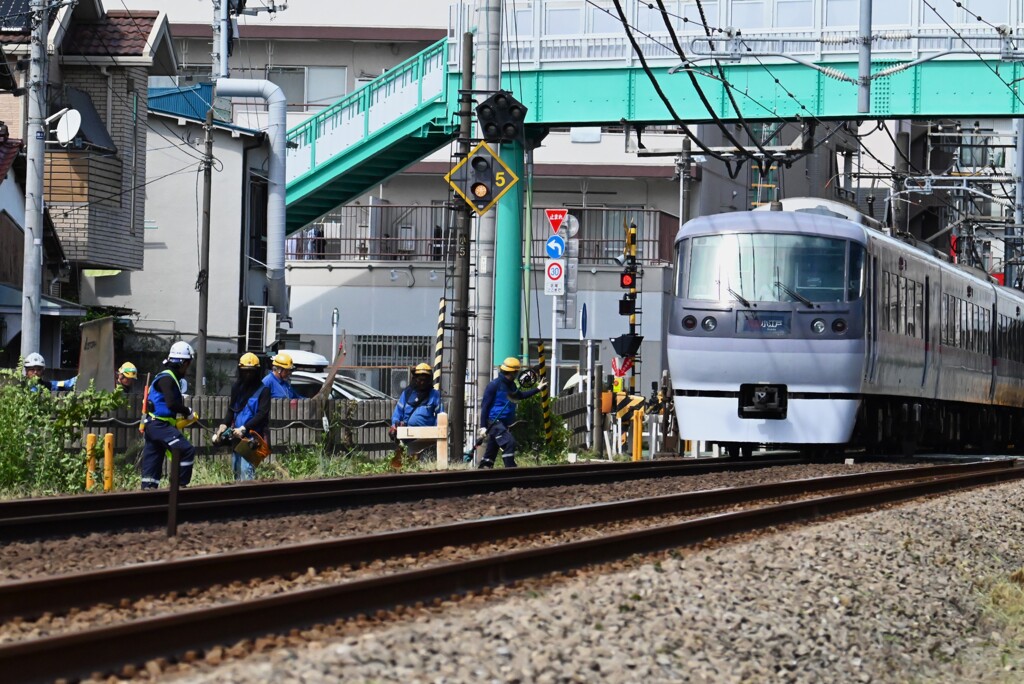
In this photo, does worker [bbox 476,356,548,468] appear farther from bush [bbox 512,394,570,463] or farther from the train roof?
bush [bbox 512,394,570,463]

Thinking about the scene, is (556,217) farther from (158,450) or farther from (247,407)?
(158,450)

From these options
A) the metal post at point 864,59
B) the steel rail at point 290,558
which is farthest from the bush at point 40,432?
the metal post at point 864,59

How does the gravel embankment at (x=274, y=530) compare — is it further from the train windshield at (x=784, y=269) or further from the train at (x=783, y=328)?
the train windshield at (x=784, y=269)

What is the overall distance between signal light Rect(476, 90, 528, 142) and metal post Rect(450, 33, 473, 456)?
16.2 inches

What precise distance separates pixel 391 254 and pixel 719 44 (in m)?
19.1

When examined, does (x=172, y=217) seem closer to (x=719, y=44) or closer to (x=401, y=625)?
(x=719, y=44)

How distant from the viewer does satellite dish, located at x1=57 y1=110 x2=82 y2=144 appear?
26.4 meters

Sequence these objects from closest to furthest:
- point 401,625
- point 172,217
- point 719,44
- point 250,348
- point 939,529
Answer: point 401,625, point 939,529, point 719,44, point 250,348, point 172,217

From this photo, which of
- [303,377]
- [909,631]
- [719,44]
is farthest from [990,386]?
[909,631]

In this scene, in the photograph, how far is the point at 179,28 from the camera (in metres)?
50.7

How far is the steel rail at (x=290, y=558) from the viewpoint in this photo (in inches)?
282

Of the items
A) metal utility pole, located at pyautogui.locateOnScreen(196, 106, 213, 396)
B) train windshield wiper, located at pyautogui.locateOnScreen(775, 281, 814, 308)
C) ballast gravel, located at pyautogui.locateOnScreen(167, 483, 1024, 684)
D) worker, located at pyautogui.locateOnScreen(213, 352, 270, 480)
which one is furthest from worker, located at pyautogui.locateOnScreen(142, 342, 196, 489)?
metal utility pole, located at pyautogui.locateOnScreen(196, 106, 213, 396)

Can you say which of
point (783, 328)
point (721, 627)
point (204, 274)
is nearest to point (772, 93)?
point (783, 328)

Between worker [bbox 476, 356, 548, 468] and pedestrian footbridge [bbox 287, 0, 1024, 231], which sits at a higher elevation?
pedestrian footbridge [bbox 287, 0, 1024, 231]
